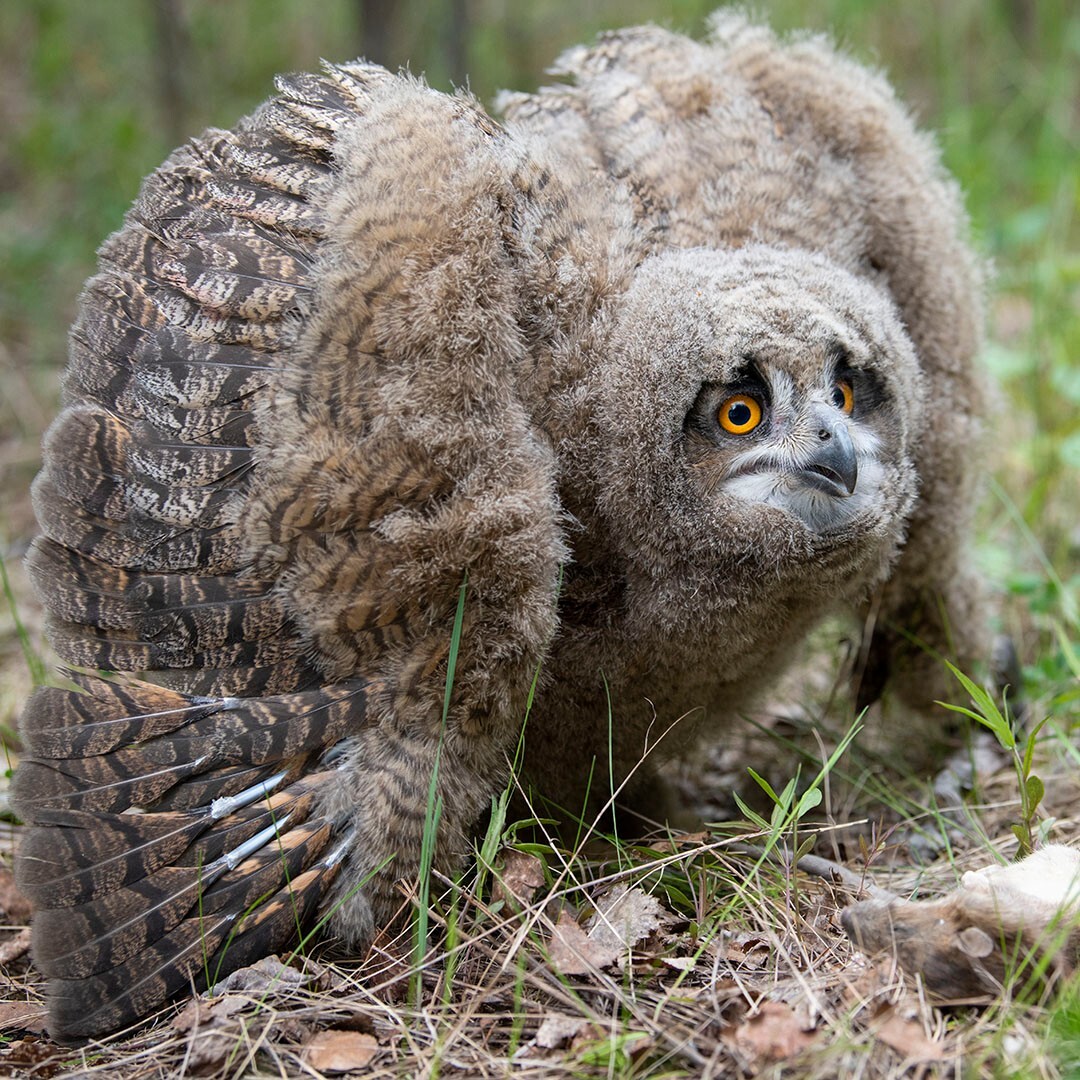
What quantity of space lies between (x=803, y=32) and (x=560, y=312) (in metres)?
1.93

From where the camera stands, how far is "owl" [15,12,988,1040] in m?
2.80

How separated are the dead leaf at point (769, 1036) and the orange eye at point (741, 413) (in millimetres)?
1468

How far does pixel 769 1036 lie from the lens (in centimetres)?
231

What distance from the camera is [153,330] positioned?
2953 millimetres

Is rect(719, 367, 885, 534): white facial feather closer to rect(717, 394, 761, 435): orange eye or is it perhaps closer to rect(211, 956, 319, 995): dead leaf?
rect(717, 394, 761, 435): orange eye

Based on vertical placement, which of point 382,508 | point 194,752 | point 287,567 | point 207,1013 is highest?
point 382,508

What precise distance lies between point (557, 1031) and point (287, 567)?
122 cm

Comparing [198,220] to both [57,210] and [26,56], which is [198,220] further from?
[26,56]

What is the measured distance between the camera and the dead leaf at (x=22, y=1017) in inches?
112

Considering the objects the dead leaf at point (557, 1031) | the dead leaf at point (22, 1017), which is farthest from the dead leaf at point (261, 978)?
the dead leaf at point (557, 1031)

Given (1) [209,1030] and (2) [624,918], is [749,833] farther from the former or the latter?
(1) [209,1030]

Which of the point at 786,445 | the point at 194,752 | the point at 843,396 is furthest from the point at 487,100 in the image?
the point at 194,752

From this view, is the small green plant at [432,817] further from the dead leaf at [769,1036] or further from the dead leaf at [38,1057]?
the dead leaf at [38,1057]

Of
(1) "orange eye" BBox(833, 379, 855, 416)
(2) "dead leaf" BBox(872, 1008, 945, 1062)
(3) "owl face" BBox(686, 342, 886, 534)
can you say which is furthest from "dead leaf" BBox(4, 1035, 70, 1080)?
(1) "orange eye" BBox(833, 379, 855, 416)
